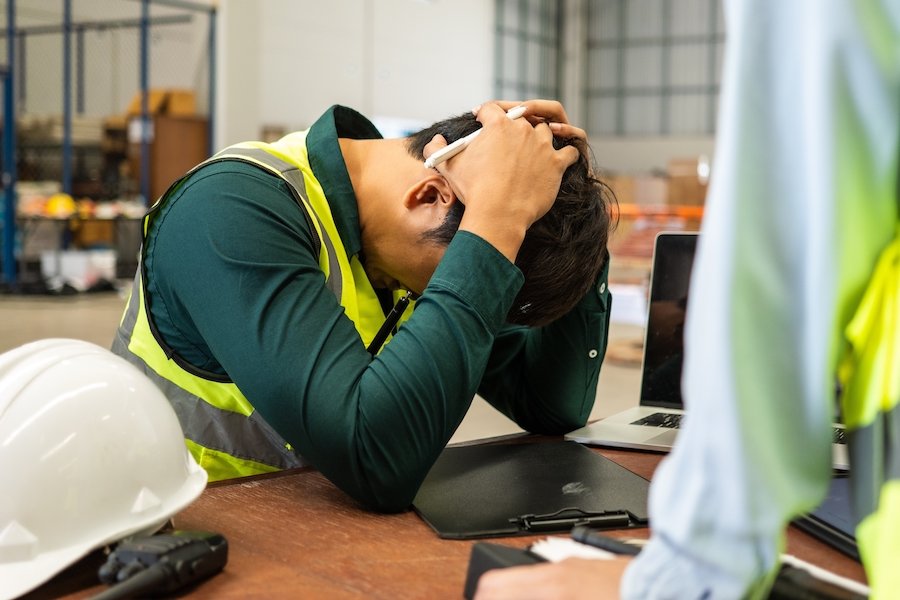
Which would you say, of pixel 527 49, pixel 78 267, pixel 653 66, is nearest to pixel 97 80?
pixel 78 267

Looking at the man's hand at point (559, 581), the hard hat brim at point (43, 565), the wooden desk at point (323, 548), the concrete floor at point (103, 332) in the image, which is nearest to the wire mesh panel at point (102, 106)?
the concrete floor at point (103, 332)

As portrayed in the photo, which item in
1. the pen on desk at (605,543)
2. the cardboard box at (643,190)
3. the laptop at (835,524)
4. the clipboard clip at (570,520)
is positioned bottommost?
the clipboard clip at (570,520)

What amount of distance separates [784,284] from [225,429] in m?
0.94

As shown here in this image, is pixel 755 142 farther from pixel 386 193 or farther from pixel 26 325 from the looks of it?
pixel 26 325

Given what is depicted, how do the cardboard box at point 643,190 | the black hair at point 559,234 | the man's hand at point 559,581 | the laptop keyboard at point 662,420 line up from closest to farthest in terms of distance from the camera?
the man's hand at point 559,581 → the black hair at point 559,234 → the laptop keyboard at point 662,420 → the cardboard box at point 643,190

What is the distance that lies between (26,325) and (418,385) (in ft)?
21.7

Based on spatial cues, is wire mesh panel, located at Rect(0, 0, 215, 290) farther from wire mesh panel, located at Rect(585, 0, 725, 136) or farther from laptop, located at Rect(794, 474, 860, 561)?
wire mesh panel, located at Rect(585, 0, 725, 136)

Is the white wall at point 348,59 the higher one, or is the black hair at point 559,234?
the white wall at point 348,59

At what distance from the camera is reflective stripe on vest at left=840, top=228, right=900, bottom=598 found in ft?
1.63

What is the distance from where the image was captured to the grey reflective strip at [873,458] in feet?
1.69

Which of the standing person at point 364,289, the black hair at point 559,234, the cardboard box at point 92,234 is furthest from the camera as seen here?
the cardboard box at point 92,234

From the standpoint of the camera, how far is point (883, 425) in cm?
53

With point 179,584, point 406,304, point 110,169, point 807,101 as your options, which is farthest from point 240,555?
point 110,169

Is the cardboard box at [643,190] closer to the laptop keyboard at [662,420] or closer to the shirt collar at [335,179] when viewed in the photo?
the laptop keyboard at [662,420]
